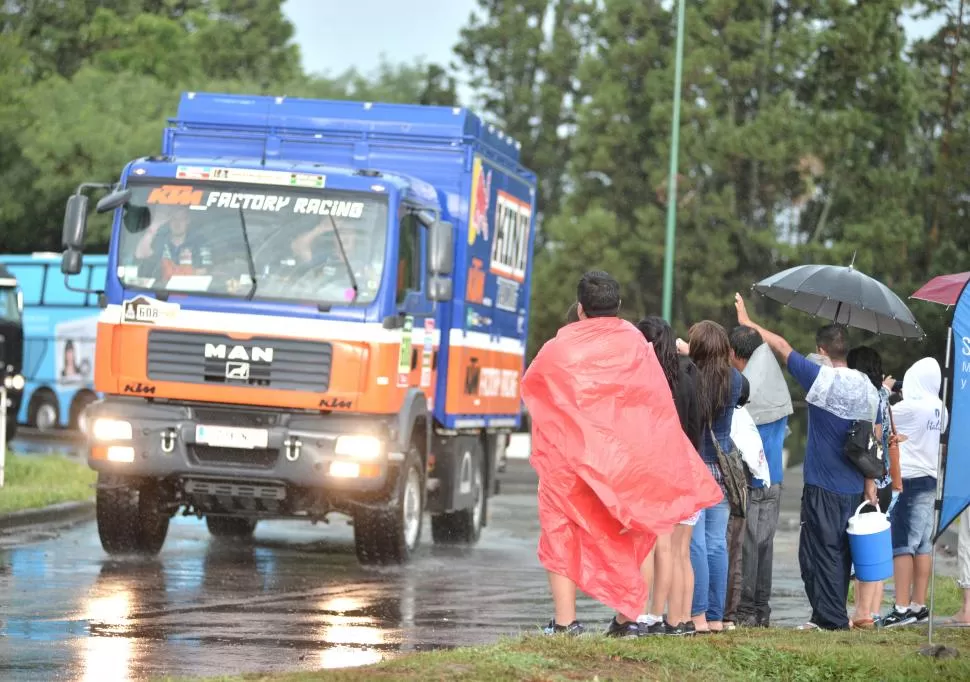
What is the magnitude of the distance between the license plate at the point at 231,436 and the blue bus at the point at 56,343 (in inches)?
790

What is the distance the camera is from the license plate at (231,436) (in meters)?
14.4

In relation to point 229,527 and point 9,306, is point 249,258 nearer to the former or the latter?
point 229,527

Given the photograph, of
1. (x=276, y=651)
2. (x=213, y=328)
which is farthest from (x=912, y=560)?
(x=213, y=328)

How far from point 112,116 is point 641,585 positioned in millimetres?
35226

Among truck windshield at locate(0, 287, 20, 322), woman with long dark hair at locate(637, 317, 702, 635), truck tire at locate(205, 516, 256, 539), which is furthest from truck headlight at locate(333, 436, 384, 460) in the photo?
truck windshield at locate(0, 287, 20, 322)

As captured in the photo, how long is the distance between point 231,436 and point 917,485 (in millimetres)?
5007

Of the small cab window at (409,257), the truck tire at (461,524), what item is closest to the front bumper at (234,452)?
the small cab window at (409,257)

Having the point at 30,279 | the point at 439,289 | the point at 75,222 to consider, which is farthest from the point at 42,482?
the point at 30,279

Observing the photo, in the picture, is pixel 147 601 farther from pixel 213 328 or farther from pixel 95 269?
pixel 95 269

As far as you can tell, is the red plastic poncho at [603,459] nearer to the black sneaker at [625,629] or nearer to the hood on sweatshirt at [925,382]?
the black sneaker at [625,629]

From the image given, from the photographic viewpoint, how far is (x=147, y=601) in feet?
40.0

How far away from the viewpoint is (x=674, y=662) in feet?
28.8

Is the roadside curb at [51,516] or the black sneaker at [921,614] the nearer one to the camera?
the black sneaker at [921,614]

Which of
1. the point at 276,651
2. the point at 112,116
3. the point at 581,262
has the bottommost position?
the point at 276,651
